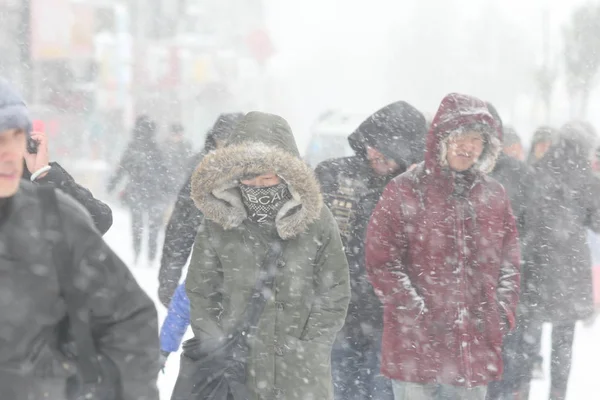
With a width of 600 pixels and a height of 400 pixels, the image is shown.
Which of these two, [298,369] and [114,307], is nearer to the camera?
[114,307]

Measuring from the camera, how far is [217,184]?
395cm

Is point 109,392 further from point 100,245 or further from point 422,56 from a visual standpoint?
point 422,56

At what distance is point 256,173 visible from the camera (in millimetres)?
3936

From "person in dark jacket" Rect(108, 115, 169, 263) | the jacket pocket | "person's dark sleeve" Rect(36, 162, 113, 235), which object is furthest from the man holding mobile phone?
"person in dark jacket" Rect(108, 115, 169, 263)

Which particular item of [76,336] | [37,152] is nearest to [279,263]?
[37,152]

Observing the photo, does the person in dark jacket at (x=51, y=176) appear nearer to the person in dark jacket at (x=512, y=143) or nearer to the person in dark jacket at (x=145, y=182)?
the person in dark jacket at (x=512, y=143)

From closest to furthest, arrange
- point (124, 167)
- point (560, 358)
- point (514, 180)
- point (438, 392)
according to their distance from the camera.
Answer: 1. point (438, 392)
2. point (514, 180)
3. point (560, 358)
4. point (124, 167)

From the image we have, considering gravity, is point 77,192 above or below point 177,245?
above

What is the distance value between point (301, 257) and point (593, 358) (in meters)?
5.31

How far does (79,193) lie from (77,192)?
0.05 feet

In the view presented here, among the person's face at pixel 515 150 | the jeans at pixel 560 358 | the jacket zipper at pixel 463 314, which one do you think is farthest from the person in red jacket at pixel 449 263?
the person's face at pixel 515 150

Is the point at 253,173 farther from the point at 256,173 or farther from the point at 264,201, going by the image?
the point at 264,201

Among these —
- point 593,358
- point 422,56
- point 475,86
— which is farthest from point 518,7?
point 593,358

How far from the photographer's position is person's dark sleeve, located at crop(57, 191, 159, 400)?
229 cm
